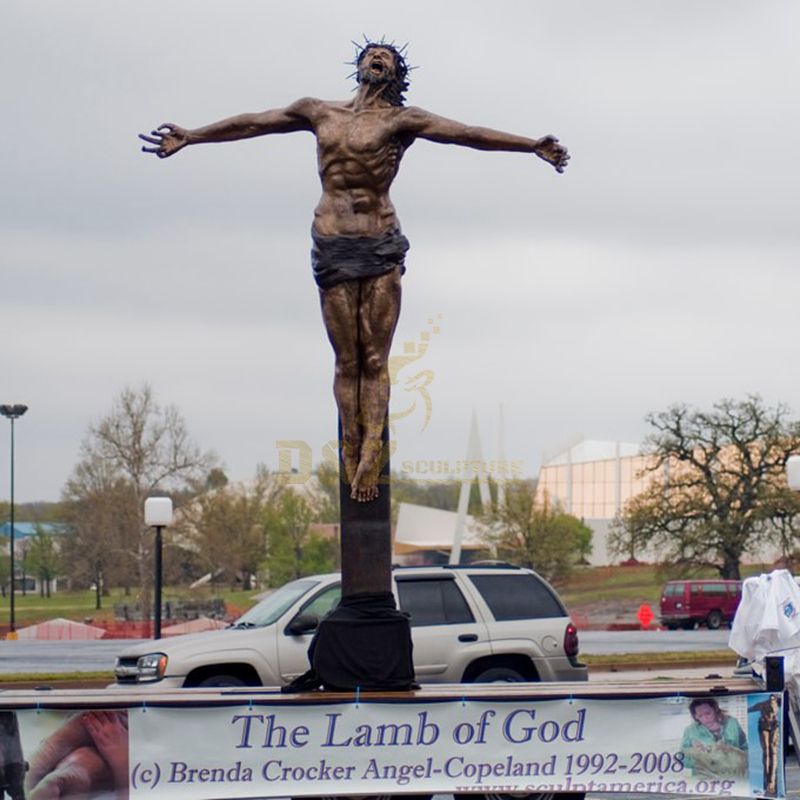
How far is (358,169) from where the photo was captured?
1036 cm

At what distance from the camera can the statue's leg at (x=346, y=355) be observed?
10359 mm

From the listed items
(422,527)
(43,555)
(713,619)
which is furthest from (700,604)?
(422,527)

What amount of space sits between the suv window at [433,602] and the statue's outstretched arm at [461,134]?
748 centimetres

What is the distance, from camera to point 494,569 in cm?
1753

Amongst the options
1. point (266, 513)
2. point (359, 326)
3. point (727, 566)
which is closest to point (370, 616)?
point (359, 326)

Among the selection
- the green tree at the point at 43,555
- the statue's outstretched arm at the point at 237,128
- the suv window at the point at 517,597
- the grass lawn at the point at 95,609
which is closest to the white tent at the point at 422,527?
the green tree at the point at 43,555

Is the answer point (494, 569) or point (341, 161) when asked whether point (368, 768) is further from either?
point (494, 569)

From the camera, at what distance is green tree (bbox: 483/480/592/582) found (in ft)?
247

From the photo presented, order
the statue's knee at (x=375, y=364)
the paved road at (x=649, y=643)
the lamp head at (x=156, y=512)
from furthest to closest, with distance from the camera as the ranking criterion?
the paved road at (x=649, y=643)
the lamp head at (x=156, y=512)
the statue's knee at (x=375, y=364)

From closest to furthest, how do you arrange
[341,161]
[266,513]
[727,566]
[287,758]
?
[287,758], [341,161], [727,566], [266,513]

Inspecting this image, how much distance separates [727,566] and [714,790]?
59651mm

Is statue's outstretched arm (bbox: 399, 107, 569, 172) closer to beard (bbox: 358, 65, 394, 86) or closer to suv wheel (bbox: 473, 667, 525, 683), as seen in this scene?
beard (bbox: 358, 65, 394, 86)

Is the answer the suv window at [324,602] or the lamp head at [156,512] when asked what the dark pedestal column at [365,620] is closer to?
the suv window at [324,602]

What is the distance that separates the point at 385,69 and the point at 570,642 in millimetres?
8105
